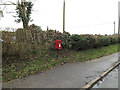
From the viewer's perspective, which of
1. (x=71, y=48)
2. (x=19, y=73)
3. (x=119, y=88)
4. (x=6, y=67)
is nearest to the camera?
(x=119, y=88)

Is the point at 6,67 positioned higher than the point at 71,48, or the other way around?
the point at 71,48

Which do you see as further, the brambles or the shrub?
the shrub

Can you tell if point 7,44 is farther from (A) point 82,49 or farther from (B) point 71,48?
(A) point 82,49

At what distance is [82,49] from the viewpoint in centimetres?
895

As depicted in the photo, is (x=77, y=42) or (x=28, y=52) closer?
(x=28, y=52)

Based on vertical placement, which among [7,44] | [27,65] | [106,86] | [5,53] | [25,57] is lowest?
[106,86]

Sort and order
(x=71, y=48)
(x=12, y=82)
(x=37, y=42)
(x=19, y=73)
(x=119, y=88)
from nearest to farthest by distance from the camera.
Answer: (x=119, y=88) < (x=12, y=82) < (x=19, y=73) < (x=37, y=42) < (x=71, y=48)

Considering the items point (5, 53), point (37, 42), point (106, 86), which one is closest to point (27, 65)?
point (5, 53)

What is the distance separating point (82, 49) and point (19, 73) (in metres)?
6.61

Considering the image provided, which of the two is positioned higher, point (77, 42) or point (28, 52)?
point (77, 42)

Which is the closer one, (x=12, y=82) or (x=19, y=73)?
(x=12, y=82)

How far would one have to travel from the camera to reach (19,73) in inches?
154

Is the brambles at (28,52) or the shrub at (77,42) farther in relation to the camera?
the shrub at (77,42)

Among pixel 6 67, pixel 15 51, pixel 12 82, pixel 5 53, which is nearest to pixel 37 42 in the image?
pixel 15 51
